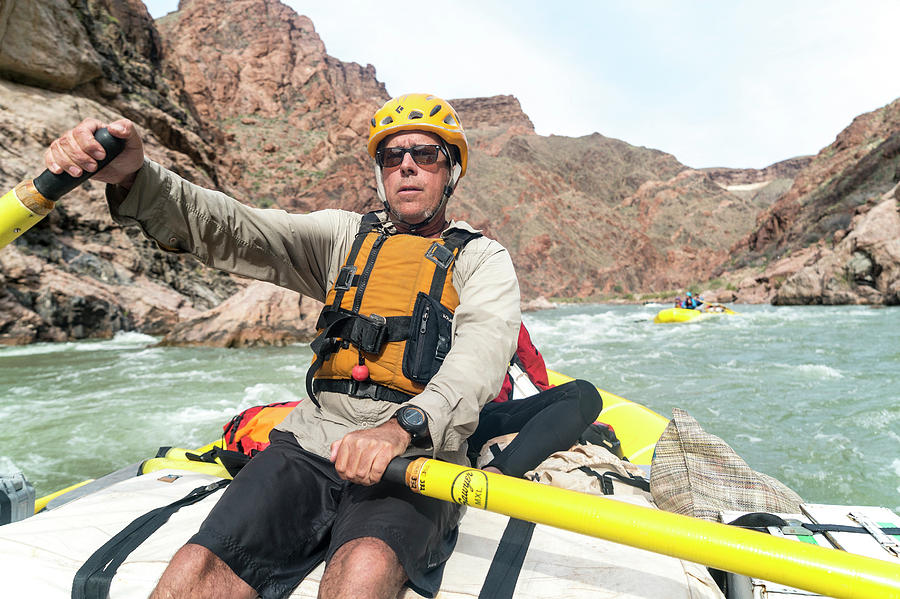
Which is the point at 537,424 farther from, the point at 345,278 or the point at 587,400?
the point at 345,278

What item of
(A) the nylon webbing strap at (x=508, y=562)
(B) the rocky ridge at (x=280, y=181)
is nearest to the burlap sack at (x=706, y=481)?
(A) the nylon webbing strap at (x=508, y=562)

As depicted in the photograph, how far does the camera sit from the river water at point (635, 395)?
12.4ft

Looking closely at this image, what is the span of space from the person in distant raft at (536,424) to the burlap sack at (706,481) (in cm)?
39

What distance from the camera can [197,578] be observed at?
1.07 metres

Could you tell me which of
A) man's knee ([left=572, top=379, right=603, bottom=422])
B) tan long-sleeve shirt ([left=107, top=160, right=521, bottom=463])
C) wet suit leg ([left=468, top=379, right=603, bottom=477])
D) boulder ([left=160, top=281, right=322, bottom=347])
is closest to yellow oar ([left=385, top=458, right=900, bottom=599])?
tan long-sleeve shirt ([left=107, top=160, right=521, bottom=463])

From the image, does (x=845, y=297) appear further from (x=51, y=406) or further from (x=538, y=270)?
(x=538, y=270)

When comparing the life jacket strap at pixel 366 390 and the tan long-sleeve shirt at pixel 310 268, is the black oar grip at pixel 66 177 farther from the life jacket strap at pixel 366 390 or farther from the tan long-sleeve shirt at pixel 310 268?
the life jacket strap at pixel 366 390

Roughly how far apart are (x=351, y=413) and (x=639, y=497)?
1170 millimetres

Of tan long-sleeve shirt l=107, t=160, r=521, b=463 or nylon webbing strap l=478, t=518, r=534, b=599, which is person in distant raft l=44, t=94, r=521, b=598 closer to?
tan long-sleeve shirt l=107, t=160, r=521, b=463

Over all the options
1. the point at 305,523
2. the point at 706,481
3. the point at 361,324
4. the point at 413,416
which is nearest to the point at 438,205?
the point at 361,324

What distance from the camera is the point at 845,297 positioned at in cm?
1712

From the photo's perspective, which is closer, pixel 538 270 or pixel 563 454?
pixel 563 454

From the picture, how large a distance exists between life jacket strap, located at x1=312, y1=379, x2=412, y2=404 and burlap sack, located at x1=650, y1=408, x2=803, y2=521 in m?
1.06

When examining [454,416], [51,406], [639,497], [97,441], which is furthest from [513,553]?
[51,406]
